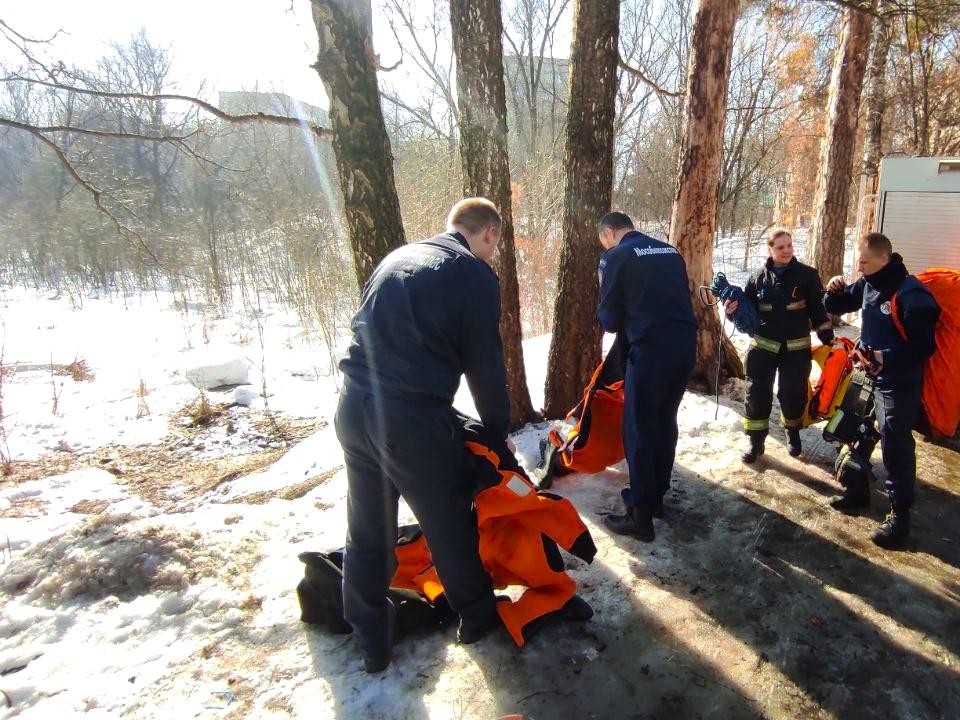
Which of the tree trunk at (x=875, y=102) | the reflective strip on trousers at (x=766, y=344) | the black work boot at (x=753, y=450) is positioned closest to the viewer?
the reflective strip on trousers at (x=766, y=344)

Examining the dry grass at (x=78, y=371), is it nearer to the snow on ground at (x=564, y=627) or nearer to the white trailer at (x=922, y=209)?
the snow on ground at (x=564, y=627)

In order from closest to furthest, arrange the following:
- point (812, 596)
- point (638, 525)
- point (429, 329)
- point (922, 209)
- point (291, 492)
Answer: point (429, 329)
point (812, 596)
point (638, 525)
point (291, 492)
point (922, 209)

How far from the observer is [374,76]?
11.7ft

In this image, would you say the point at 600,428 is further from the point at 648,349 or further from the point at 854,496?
the point at 854,496

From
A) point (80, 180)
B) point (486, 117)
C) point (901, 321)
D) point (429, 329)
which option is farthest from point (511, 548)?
point (80, 180)

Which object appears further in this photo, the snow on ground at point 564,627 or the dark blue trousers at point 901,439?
the dark blue trousers at point 901,439

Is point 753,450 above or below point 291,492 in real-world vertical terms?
→ above

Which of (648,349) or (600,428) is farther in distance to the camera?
(600,428)

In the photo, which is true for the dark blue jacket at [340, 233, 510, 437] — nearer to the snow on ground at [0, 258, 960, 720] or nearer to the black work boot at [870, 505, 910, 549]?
the snow on ground at [0, 258, 960, 720]

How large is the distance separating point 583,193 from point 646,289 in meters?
1.69

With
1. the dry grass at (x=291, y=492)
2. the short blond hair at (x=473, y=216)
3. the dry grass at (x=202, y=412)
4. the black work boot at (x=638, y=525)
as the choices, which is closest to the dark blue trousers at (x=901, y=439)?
the black work boot at (x=638, y=525)

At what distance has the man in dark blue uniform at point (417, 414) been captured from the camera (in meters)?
2.16

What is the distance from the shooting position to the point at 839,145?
24.8 ft

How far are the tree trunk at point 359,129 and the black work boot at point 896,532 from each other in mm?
3423
